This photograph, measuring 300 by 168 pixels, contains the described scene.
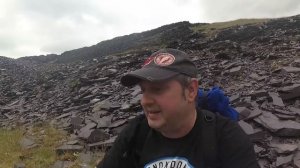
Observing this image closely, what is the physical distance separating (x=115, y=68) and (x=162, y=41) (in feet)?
67.3

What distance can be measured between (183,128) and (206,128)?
25cm

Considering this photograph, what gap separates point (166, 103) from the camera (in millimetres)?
4301

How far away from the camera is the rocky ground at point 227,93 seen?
10.8 metres

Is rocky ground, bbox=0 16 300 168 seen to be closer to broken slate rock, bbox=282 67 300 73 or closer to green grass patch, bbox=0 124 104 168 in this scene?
broken slate rock, bbox=282 67 300 73

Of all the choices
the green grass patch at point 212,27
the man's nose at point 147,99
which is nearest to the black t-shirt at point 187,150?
the man's nose at point 147,99

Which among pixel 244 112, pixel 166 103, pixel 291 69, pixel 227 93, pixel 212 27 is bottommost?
pixel 244 112

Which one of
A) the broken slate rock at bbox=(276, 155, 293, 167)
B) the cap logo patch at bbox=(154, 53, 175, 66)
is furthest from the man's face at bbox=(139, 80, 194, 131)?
the broken slate rock at bbox=(276, 155, 293, 167)

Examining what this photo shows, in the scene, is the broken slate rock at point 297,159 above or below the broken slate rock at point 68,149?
below

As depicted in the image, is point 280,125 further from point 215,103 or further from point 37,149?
point 37,149

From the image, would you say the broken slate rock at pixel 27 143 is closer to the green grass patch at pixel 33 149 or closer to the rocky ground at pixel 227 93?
the green grass patch at pixel 33 149

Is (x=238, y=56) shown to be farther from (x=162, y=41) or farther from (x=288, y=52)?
(x=162, y=41)

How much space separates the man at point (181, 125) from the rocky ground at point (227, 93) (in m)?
5.68

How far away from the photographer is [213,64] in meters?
20.4

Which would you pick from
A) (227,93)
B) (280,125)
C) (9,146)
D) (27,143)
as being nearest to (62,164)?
(27,143)
